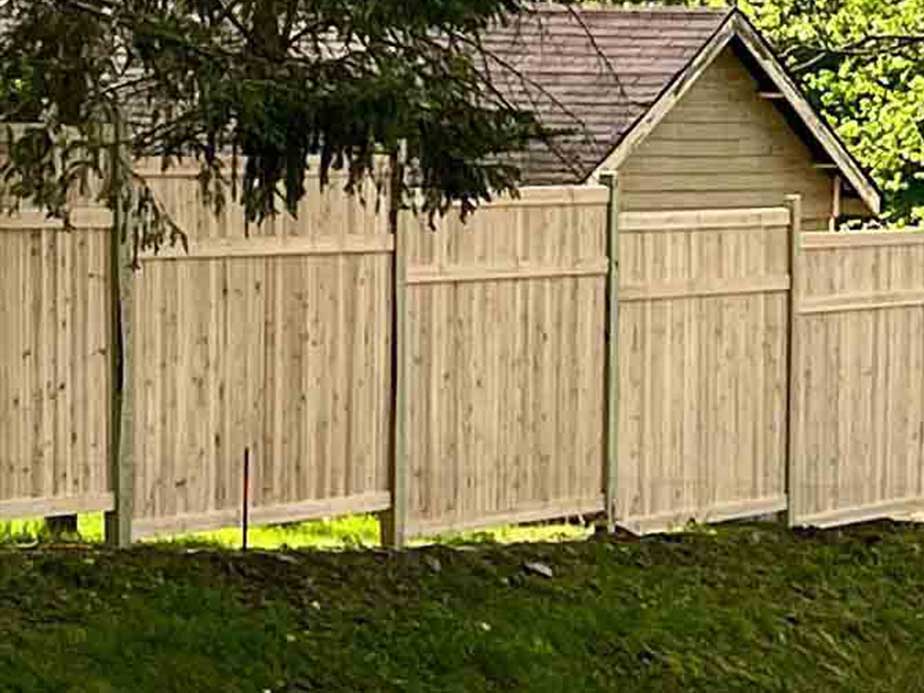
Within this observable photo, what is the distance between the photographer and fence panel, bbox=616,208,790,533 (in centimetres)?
1117

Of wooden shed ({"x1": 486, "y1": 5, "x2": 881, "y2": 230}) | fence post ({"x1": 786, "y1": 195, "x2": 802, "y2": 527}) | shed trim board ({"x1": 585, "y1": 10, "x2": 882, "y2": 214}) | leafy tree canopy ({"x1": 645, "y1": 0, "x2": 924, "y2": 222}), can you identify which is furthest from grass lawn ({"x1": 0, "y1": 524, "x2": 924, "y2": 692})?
leafy tree canopy ({"x1": 645, "y1": 0, "x2": 924, "y2": 222})

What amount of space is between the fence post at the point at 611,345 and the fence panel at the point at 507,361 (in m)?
0.03

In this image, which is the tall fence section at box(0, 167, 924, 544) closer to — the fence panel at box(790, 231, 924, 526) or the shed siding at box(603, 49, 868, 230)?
the fence panel at box(790, 231, 924, 526)

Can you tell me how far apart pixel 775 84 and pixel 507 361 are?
332 inches

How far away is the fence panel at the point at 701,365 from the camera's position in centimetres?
1117

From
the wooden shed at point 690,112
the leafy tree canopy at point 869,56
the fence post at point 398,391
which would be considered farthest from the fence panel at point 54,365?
the leafy tree canopy at point 869,56

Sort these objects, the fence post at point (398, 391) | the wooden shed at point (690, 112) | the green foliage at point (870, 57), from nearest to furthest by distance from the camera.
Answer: the fence post at point (398, 391), the wooden shed at point (690, 112), the green foliage at point (870, 57)

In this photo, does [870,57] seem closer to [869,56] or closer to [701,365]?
[869,56]

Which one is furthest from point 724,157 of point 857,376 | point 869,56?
point 869,56

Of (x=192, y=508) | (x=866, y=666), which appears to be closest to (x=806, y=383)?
(x=866, y=666)

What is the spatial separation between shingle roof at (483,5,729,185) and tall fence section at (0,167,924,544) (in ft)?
13.3

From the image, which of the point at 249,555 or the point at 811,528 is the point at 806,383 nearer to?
the point at 811,528

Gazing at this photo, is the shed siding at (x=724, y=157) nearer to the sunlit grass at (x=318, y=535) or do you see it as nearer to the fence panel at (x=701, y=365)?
the fence panel at (x=701, y=365)

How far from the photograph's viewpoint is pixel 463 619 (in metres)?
9.12
